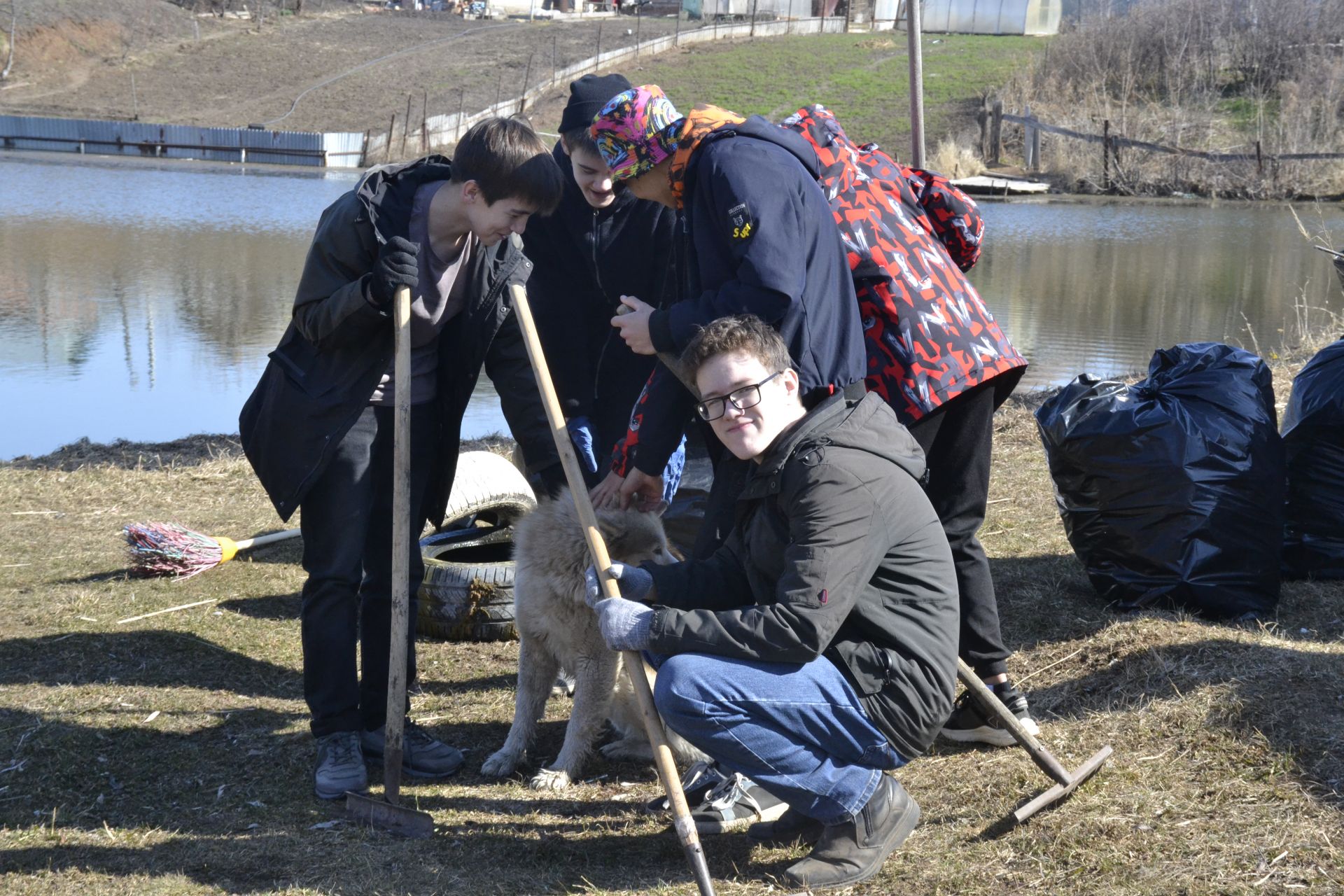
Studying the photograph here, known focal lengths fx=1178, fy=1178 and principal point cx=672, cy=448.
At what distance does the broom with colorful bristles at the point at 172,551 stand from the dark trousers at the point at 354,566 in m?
1.98

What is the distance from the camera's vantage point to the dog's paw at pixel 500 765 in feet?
12.3

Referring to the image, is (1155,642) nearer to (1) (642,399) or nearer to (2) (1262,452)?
(2) (1262,452)

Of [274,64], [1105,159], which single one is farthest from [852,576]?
[274,64]

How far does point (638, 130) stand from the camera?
123 inches

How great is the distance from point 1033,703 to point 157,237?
57.4 ft

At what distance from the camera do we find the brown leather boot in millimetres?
2898

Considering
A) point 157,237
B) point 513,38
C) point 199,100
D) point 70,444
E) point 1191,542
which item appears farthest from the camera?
point 513,38

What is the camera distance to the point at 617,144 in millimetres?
3168

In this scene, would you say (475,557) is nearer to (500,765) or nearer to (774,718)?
(500,765)

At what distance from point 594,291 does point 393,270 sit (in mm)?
1245

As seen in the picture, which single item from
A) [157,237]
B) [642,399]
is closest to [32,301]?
[157,237]

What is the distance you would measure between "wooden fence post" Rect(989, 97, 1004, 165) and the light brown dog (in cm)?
2820

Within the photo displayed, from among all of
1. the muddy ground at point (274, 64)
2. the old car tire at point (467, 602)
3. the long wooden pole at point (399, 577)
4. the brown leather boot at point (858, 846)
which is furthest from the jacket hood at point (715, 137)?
the muddy ground at point (274, 64)

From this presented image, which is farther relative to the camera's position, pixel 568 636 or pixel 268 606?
pixel 268 606
